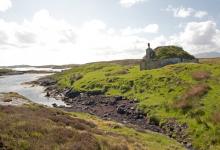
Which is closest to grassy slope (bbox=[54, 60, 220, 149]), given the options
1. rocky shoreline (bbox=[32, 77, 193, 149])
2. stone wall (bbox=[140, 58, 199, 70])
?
rocky shoreline (bbox=[32, 77, 193, 149])

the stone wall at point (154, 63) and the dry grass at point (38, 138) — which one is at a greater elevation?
the stone wall at point (154, 63)

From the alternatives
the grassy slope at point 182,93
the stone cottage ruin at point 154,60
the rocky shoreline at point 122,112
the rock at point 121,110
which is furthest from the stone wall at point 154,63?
the rock at point 121,110

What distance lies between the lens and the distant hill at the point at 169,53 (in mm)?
101088

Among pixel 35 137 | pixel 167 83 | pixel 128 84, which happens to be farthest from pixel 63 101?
pixel 35 137

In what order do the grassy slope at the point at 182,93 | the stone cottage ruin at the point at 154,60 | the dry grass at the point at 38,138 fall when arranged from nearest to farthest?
1. the dry grass at the point at 38,138
2. the grassy slope at the point at 182,93
3. the stone cottage ruin at the point at 154,60

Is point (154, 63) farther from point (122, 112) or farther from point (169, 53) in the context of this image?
point (122, 112)

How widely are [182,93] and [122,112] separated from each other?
37.3ft

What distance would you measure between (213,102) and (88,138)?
94.2 feet

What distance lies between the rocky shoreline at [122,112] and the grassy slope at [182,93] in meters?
1.23

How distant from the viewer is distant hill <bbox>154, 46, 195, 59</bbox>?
101 meters

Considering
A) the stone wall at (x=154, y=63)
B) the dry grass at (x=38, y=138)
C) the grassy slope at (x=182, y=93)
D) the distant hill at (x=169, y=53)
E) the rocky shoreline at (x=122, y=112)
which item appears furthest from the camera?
the distant hill at (x=169, y=53)

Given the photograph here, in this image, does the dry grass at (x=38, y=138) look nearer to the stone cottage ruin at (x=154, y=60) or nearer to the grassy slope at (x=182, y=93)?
the grassy slope at (x=182, y=93)

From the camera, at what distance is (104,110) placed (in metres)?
64.1

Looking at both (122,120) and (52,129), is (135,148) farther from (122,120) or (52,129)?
(122,120)
